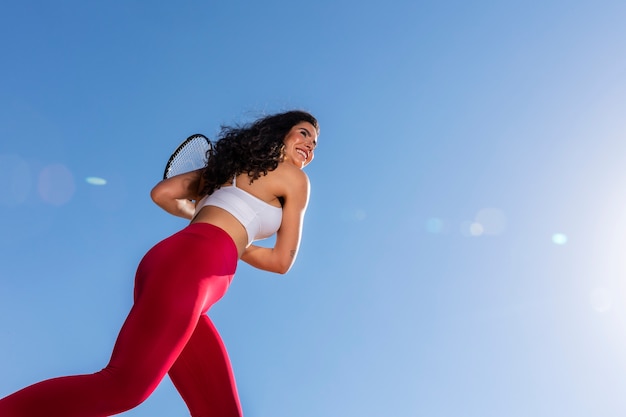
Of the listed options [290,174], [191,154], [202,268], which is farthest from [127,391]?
[191,154]

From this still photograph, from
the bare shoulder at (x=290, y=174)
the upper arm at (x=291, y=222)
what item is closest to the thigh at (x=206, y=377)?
the upper arm at (x=291, y=222)

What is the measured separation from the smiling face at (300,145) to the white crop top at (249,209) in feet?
2.42

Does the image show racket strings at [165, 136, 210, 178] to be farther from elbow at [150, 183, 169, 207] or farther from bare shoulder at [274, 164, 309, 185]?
bare shoulder at [274, 164, 309, 185]

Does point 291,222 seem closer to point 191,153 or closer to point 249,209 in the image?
point 249,209

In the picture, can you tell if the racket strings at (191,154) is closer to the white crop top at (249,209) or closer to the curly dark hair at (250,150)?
the curly dark hair at (250,150)

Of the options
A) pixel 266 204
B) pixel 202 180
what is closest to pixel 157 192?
pixel 202 180

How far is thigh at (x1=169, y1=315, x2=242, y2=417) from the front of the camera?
3898 mm

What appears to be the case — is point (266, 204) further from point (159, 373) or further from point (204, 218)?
point (159, 373)

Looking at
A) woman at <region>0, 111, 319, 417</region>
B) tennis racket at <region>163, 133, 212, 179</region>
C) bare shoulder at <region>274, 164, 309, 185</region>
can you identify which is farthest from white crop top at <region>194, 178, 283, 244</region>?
tennis racket at <region>163, 133, 212, 179</region>

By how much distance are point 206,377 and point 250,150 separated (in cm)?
165

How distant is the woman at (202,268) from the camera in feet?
10.1

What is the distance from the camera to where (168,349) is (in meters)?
3.33

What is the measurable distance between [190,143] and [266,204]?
5.25 feet

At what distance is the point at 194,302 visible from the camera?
351 centimetres
